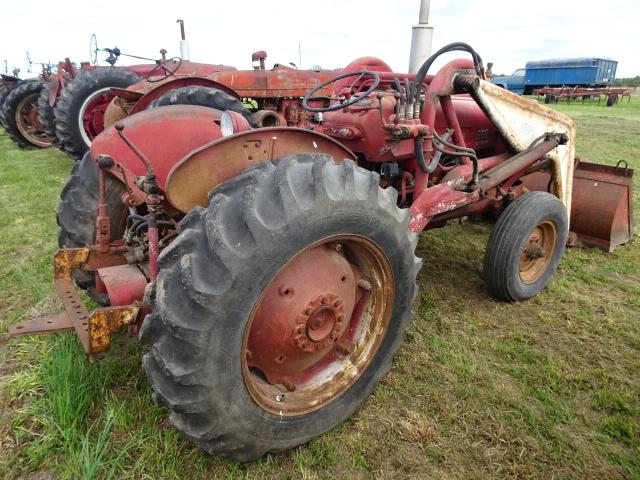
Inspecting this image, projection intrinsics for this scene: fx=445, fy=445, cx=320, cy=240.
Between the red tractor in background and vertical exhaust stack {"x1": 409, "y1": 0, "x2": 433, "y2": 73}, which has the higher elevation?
vertical exhaust stack {"x1": 409, "y1": 0, "x2": 433, "y2": 73}

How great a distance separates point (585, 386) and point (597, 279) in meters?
1.51

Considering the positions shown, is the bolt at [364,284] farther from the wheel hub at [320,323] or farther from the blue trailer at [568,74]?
the blue trailer at [568,74]

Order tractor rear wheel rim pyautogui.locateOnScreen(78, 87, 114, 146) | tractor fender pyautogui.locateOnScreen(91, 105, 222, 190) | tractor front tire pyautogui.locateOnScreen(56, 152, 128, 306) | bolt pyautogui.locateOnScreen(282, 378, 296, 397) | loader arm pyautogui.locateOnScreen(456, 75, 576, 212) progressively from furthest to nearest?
1. tractor rear wheel rim pyautogui.locateOnScreen(78, 87, 114, 146)
2. loader arm pyautogui.locateOnScreen(456, 75, 576, 212)
3. tractor front tire pyautogui.locateOnScreen(56, 152, 128, 306)
4. tractor fender pyautogui.locateOnScreen(91, 105, 222, 190)
5. bolt pyautogui.locateOnScreen(282, 378, 296, 397)

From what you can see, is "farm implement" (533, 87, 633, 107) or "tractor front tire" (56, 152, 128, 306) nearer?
"tractor front tire" (56, 152, 128, 306)

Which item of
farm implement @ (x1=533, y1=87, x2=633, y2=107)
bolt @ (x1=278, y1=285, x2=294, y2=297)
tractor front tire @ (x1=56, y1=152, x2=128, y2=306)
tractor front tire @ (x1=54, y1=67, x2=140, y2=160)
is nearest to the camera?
bolt @ (x1=278, y1=285, x2=294, y2=297)

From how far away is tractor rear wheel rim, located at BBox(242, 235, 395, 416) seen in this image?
181 cm

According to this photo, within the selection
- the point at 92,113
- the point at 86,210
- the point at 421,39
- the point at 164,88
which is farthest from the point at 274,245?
the point at 92,113

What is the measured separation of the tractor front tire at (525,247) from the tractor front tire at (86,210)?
235 cm

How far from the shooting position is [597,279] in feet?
11.6

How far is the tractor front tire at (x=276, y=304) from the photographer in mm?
1479

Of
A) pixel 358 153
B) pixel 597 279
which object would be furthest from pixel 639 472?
pixel 358 153

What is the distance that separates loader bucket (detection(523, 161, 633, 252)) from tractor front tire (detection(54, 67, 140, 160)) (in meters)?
6.21

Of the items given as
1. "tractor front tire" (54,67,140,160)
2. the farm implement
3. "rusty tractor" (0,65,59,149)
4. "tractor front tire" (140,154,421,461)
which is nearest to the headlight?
"tractor front tire" (140,154,421,461)

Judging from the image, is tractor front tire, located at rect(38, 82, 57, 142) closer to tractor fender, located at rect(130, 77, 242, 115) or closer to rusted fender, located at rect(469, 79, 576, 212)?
tractor fender, located at rect(130, 77, 242, 115)
